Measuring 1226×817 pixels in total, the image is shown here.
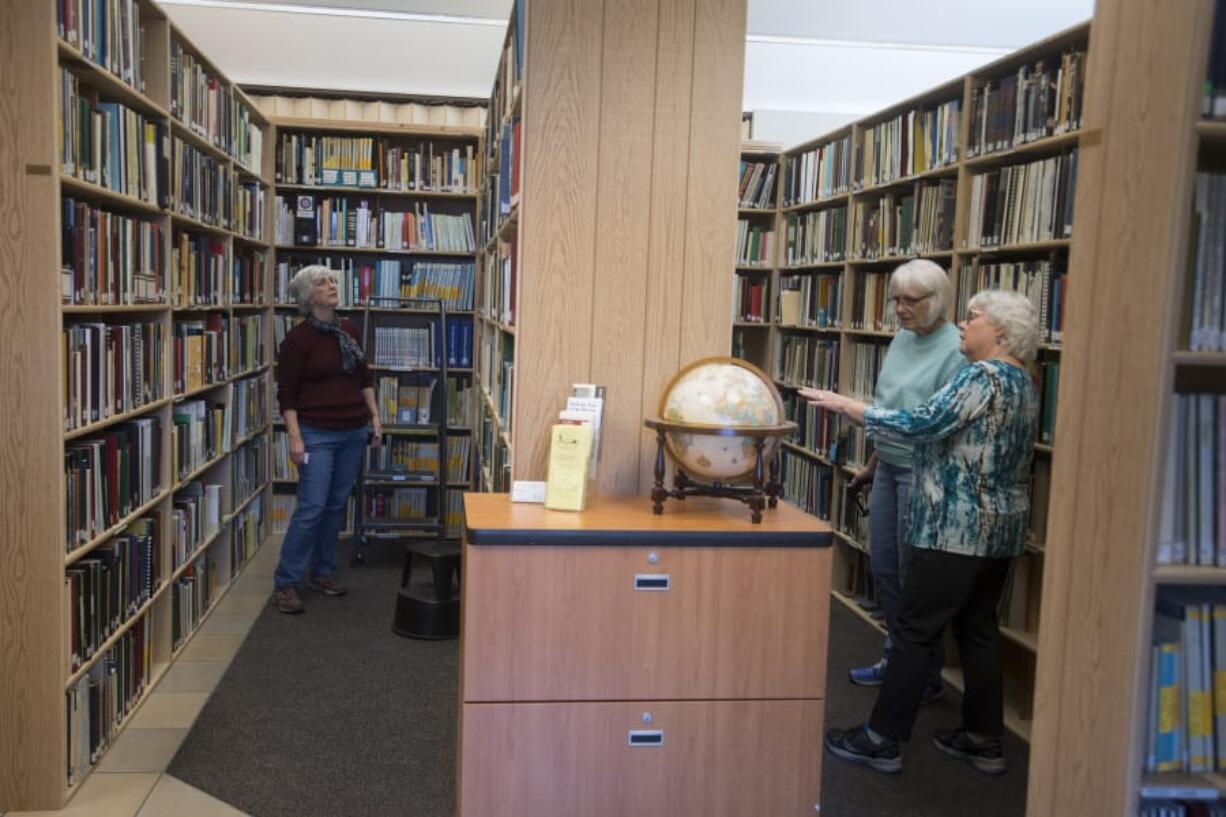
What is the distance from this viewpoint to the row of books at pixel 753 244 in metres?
6.38

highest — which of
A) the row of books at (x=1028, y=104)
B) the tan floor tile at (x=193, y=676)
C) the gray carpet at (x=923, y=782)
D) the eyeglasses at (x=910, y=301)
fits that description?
the row of books at (x=1028, y=104)

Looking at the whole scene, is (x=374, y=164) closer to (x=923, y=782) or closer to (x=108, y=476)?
(x=108, y=476)

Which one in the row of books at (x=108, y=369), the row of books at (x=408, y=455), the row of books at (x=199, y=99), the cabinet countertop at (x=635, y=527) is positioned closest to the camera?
the cabinet countertop at (x=635, y=527)

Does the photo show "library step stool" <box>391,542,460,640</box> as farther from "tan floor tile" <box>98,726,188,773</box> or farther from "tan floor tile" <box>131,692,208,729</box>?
"tan floor tile" <box>98,726,188,773</box>

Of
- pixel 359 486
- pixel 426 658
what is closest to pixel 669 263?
pixel 426 658

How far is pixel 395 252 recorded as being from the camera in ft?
21.6

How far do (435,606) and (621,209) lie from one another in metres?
2.44

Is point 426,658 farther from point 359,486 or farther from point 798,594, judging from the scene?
point 798,594

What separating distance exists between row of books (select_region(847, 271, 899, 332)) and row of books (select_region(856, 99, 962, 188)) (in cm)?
45

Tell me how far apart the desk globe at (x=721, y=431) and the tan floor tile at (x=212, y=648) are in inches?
103

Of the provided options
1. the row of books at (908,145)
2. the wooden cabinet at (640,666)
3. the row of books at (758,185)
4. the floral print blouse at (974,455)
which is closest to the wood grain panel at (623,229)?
the wooden cabinet at (640,666)

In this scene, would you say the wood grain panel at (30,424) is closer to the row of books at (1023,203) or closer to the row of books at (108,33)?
the row of books at (108,33)

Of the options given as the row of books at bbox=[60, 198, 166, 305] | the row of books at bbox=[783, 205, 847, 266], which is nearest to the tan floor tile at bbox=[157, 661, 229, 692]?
the row of books at bbox=[60, 198, 166, 305]

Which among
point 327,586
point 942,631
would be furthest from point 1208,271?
point 327,586
